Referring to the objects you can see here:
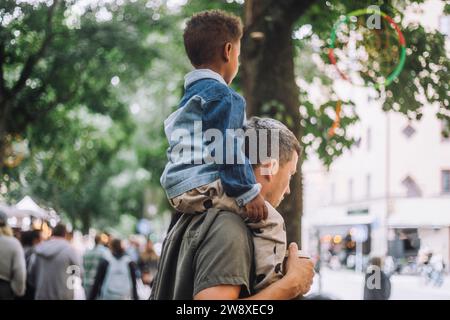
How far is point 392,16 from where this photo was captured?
7.80 metres

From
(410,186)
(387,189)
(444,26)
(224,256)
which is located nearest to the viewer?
(224,256)

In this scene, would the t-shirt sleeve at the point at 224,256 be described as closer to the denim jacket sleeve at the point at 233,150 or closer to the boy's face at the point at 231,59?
the denim jacket sleeve at the point at 233,150

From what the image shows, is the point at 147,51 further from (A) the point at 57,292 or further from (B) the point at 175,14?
(A) the point at 57,292

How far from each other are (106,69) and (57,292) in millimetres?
9380

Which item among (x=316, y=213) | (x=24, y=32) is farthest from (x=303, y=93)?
(x=316, y=213)

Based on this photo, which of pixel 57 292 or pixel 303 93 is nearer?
pixel 57 292

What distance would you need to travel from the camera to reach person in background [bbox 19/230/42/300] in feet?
32.1

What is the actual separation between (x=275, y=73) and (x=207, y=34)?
3.89 meters

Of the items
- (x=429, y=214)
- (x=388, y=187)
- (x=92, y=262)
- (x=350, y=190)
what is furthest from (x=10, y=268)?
(x=350, y=190)

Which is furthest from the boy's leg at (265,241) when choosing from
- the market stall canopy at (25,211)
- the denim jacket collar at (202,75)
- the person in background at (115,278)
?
the market stall canopy at (25,211)

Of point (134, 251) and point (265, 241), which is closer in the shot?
point (265, 241)

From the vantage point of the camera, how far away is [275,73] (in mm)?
6000

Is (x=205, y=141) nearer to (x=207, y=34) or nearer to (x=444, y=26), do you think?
(x=207, y=34)

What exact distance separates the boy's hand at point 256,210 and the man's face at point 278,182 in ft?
0.73
